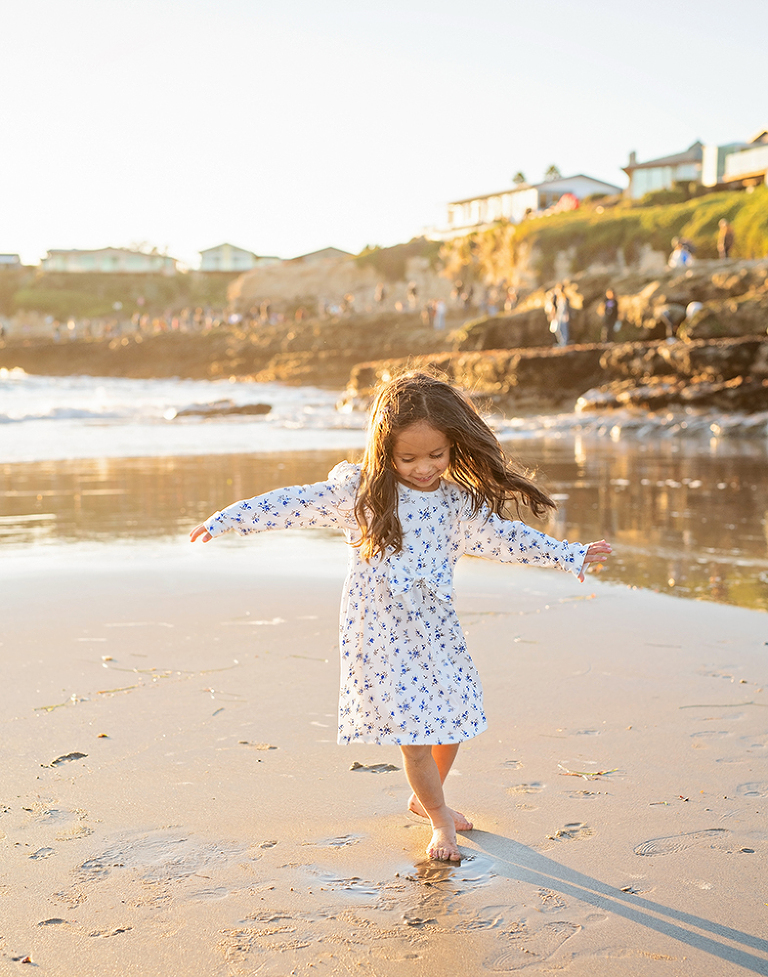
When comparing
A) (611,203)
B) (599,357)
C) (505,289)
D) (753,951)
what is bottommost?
(753,951)

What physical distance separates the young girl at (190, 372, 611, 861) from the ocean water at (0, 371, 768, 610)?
722 mm

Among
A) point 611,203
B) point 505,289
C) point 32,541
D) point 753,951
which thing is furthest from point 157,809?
point 611,203

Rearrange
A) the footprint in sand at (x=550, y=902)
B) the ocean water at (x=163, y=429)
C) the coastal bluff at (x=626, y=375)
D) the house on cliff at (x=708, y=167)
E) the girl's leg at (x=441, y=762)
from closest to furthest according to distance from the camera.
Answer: the footprint in sand at (x=550, y=902) → the girl's leg at (x=441, y=762) → the ocean water at (x=163, y=429) → the coastal bluff at (x=626, y=375) → the house on cliff at (x=708, y=167)

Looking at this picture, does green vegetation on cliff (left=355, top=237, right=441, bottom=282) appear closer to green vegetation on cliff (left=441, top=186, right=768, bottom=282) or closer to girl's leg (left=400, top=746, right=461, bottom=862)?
green vegetation on cliff (left=441, top=186, right=768, bottom=282)

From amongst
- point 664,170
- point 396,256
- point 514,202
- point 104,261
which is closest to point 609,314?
point 396,256

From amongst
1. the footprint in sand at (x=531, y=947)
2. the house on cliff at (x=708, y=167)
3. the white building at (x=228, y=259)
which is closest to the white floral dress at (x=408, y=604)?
the footprint in sand at (x=531, y=947)

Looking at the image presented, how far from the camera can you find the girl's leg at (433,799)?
8.06ft

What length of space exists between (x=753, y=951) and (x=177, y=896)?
4.12 feet

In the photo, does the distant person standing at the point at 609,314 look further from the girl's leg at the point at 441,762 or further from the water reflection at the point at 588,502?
the girl's leg at the point at 441,762

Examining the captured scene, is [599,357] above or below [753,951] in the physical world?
above

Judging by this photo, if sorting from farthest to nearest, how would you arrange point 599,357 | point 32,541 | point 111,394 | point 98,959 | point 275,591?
point 111,394
point 599,357
point 32,541
point 275,591
point 98,959

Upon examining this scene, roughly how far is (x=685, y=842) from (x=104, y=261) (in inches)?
5347

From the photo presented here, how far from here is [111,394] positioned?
41.2 m

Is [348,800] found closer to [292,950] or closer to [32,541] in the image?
[292,950]
